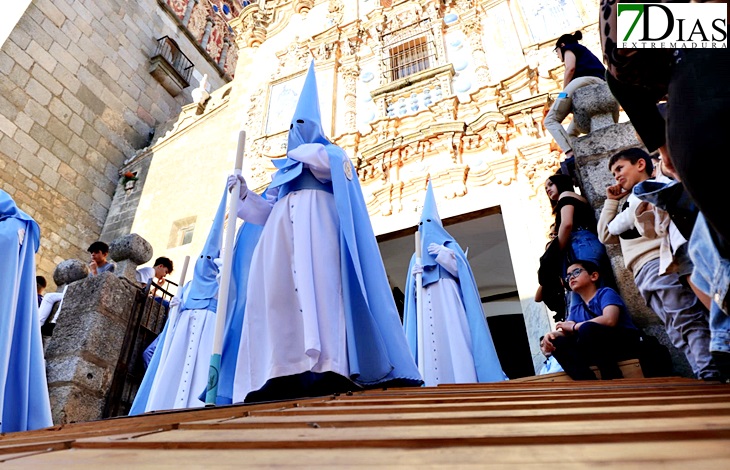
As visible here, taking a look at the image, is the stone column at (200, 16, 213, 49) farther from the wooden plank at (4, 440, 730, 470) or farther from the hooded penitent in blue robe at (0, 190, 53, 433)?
the wooden plank at (4, 440, 730, 470)

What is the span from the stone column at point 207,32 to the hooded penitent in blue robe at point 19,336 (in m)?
14.3

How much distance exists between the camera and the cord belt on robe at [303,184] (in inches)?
141

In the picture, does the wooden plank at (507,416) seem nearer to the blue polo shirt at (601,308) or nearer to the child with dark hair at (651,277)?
the child with dark hair at (651,277)

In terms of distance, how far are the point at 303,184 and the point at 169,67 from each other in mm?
12440

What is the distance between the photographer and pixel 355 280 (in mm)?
3170

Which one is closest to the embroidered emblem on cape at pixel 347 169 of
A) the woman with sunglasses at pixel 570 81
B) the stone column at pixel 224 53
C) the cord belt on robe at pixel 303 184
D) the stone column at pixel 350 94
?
the cord belt on robe at pixel 303 184

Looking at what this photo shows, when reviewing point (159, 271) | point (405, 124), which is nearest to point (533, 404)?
point (159, 271)

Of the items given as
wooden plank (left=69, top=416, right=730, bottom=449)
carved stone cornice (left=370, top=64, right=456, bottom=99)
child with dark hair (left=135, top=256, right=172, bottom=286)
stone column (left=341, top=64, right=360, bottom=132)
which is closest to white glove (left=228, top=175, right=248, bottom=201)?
wooden plank (left=69, top=416, right=730, bottom=449)

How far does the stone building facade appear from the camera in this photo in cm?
817

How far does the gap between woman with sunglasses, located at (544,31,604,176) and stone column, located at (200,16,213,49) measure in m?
14.7

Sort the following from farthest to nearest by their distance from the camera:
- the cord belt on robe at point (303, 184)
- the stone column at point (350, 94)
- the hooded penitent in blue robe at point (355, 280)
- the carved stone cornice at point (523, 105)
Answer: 1. the stone column at point (350, 94)
2. the carved stone cornice at point (523, 105)
3. the cord belt on robe at point (303, 184)
4. the hooded penitent in blue robe at point (355, 280)

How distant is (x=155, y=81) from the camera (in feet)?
47.0

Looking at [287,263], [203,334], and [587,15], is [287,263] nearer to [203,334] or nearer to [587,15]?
[203,334]

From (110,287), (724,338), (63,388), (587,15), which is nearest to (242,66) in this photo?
(587,15)
